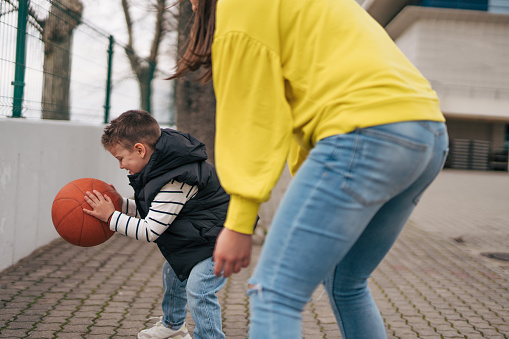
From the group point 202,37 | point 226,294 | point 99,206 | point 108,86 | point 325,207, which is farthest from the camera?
point 108,86

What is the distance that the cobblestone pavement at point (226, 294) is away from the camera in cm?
392

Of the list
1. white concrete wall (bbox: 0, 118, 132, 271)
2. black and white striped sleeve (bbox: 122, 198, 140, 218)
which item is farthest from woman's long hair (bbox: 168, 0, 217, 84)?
white concrete wall (bbox: 0, 118, 132, 271)

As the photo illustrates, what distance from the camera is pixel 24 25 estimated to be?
210 inches

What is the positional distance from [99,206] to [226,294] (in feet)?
6.37

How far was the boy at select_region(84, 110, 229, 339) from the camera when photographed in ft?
9.48

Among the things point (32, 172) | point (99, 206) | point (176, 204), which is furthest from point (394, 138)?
point (32, 172)

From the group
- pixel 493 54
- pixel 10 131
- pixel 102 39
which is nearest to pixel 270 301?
pixel 10 131

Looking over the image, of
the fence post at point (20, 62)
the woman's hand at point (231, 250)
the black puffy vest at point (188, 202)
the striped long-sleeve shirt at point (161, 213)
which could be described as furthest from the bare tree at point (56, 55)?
the woman's hand at point (231, 250)

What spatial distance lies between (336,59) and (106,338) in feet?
8.57

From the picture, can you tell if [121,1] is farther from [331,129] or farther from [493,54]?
[493,54]

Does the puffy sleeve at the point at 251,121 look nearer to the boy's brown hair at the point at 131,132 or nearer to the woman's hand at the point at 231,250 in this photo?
the woman's hand at the point at 231,250

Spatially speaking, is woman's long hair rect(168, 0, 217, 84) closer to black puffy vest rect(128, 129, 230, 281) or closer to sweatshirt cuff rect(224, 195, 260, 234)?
sweatshirt cuff rect(224, 195, 260, 234)

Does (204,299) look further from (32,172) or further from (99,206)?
(32,172)

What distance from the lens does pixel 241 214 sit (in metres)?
1.70
